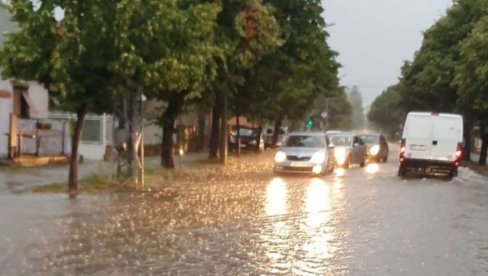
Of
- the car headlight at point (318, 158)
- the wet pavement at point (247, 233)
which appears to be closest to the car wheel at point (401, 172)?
the car headlight at point (318, 158)

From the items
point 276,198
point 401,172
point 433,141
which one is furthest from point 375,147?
point 276,198

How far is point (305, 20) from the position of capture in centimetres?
3262

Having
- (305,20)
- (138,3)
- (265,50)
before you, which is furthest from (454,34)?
(138,3)

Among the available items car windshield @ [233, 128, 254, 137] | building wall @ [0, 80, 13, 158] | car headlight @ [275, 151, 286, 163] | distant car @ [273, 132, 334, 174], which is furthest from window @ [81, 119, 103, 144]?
car windshield @ [233, 128, 254, 137]

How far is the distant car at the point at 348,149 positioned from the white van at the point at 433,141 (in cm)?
754

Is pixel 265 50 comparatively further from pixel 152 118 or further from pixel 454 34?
pixel 454 34

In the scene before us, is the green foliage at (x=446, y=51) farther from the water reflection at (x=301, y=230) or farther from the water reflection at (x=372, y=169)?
the water reflection at (x=301, y=230)

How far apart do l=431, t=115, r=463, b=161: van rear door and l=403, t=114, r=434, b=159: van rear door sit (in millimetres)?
191

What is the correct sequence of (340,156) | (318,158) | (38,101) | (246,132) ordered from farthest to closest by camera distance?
(246,132), (38,101), (340,156), (318,158)

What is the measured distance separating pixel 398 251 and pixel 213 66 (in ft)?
45.7

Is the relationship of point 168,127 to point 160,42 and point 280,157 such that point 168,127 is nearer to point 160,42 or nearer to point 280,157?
point 280,157

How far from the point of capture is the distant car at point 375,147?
4512 centimetres

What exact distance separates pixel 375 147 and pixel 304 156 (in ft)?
57.3

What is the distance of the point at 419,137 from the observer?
2872 centimetres
